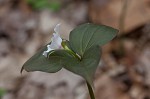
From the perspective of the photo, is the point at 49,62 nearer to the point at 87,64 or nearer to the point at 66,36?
the point at 87,64

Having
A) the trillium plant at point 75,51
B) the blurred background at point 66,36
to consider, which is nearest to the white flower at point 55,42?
the trillium plant at point 75,51

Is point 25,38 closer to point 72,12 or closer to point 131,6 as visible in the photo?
point 72,12

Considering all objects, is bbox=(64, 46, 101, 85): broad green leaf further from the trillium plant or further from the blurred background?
the blurred background

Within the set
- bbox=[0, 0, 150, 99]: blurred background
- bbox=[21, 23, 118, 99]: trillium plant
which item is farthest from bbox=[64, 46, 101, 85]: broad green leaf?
bbox=[0, 0, 150, 99]: blurred background

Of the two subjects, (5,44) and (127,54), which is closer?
(127,54)

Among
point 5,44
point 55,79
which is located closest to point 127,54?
point 55,79

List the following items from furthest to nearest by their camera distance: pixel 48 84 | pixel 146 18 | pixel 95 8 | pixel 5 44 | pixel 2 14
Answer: pixel 2 14 → pixel 5 44 → pixel 95 8 → pixel 146 18 → pixel 48 84

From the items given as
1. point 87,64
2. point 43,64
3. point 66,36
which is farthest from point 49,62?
point 66,36
